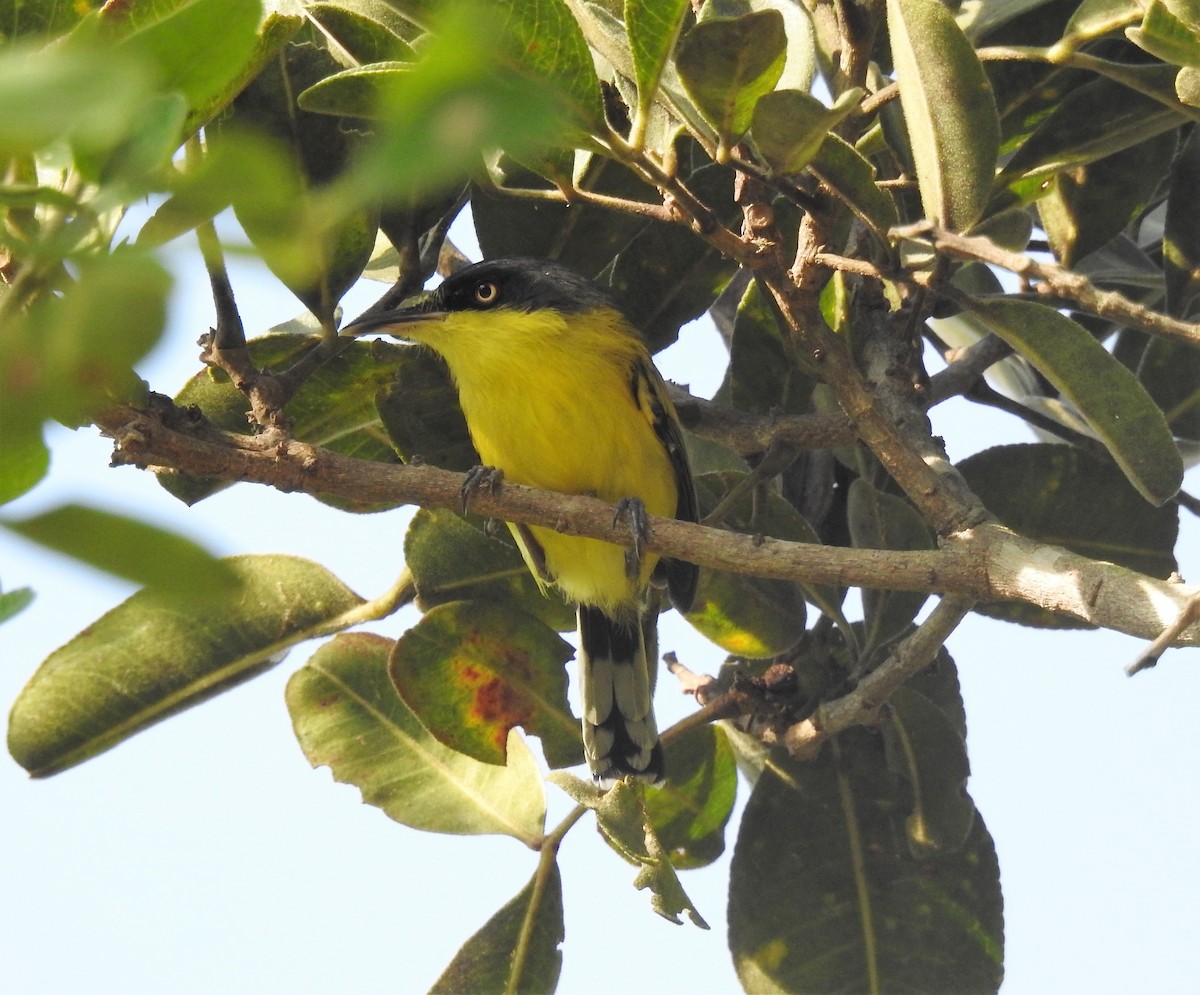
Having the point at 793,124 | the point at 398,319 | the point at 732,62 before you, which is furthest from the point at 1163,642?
the point at 398,319

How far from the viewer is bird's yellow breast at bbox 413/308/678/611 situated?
15.0 ft

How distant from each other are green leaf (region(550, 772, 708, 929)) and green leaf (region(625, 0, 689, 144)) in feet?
6.07

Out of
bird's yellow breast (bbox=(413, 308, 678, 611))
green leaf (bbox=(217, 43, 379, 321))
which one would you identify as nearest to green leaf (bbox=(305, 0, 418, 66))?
green leaf (bbox=(217, 43, 379, 321))

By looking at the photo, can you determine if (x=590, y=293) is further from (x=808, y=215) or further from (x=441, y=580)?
(x=808, y=215)

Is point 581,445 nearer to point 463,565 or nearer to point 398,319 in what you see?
point 398,319

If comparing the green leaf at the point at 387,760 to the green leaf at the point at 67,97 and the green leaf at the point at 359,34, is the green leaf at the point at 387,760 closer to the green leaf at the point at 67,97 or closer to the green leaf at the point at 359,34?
the green leaf at the point at 359,34

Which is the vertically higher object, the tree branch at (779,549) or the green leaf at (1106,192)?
the green leaf at (1106,192)

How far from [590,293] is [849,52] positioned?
1.93 metres

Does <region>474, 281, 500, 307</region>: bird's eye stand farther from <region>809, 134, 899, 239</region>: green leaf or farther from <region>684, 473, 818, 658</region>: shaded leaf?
<region>809, 134, 899, 239</region>: green leaf

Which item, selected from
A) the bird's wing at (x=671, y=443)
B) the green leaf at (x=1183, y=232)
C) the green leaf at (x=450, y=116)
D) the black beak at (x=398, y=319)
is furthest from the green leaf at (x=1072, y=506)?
the green leaf at (x=450, y=116)

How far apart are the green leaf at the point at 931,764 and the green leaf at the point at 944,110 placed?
148 cm

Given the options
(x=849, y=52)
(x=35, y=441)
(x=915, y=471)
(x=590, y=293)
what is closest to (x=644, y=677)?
(x=590, y=293)

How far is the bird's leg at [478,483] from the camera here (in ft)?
10.1

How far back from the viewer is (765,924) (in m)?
3.96
